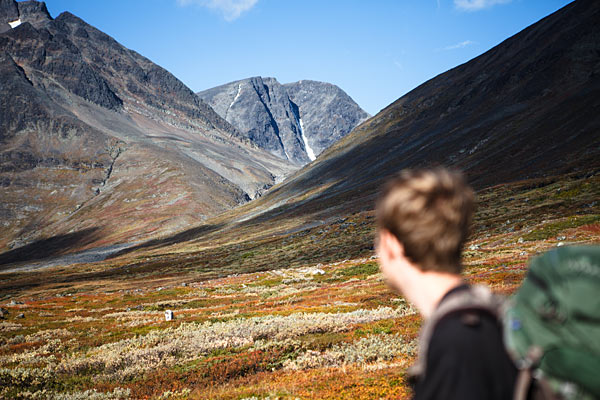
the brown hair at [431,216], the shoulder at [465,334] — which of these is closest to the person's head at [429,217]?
the brown hair at [431,216]

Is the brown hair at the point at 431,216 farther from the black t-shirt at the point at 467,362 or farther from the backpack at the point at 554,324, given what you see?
the black t-shirt at the point at 467,362

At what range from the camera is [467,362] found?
2.12 m

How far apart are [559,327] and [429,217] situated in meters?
0.93

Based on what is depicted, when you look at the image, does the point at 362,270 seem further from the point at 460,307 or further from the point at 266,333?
the point at 460,307

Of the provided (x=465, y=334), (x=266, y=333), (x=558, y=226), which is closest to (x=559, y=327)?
(x=465, y=334)

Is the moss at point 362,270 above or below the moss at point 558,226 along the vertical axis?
above

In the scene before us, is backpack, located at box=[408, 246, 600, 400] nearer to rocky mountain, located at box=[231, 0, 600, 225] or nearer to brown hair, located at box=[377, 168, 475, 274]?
brown hair, located at box=[377, 168, 475, 274]

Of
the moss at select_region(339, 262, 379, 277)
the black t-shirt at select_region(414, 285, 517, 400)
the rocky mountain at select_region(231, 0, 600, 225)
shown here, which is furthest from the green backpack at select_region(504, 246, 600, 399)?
the rocky mountain at select_region(231, 0, 600, 225)

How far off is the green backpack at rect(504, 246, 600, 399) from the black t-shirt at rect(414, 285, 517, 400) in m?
0.10

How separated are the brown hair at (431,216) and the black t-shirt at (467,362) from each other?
463 millimetres

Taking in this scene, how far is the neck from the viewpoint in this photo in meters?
2.64

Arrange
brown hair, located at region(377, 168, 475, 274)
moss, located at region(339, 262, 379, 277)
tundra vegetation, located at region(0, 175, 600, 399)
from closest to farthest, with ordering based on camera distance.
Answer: brown hair, located at region(377, 168, 475, 274)
tundra vegetation, located at region(0, 175, 600, 399)
moss, located at region(339, 262, 379, 277)

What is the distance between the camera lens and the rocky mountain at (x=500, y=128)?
320 feet

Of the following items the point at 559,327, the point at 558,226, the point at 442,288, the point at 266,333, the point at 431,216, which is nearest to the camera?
the point at 559,327
